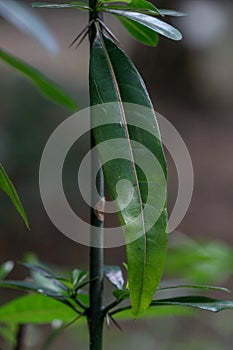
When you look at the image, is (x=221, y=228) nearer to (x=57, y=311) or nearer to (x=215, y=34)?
(x=215, y=34)

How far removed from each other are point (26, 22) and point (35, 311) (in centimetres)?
38

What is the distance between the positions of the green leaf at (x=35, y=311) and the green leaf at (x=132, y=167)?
0.81 feet

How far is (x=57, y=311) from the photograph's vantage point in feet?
2.14

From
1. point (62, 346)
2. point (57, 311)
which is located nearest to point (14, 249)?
point (62, 346)

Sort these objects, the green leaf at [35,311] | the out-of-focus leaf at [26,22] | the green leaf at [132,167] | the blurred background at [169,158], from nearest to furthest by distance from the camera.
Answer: the green leaf at [132,167]
the green leaf at [35,311]
the out-of-focus leaf at [26,22]
the blurred background at [169,158]

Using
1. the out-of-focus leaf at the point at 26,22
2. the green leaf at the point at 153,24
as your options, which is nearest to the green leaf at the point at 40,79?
the out-of-focus leaf at the point at 26,22

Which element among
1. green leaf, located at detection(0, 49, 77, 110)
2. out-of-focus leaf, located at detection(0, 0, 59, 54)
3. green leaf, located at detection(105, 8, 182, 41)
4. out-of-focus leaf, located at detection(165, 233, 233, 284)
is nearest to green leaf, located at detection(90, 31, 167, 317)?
green leaf, located at detection(105, 8, 182, 41)

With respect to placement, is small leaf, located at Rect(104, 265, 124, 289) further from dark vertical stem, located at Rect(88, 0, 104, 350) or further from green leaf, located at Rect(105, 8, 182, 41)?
green leaf, located at Rect(105, 8, 182, 41)

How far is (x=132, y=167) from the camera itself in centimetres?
43

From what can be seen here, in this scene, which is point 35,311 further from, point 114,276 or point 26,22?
point 26,22

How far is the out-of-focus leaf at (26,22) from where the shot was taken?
0.77 meters

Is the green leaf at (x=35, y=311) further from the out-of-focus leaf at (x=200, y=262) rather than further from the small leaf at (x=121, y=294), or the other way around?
the out-of-focus leaf at (x=200, y=262)

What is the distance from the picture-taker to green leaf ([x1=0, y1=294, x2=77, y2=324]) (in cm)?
65

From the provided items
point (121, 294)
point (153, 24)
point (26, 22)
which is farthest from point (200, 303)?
point (26, 22)
